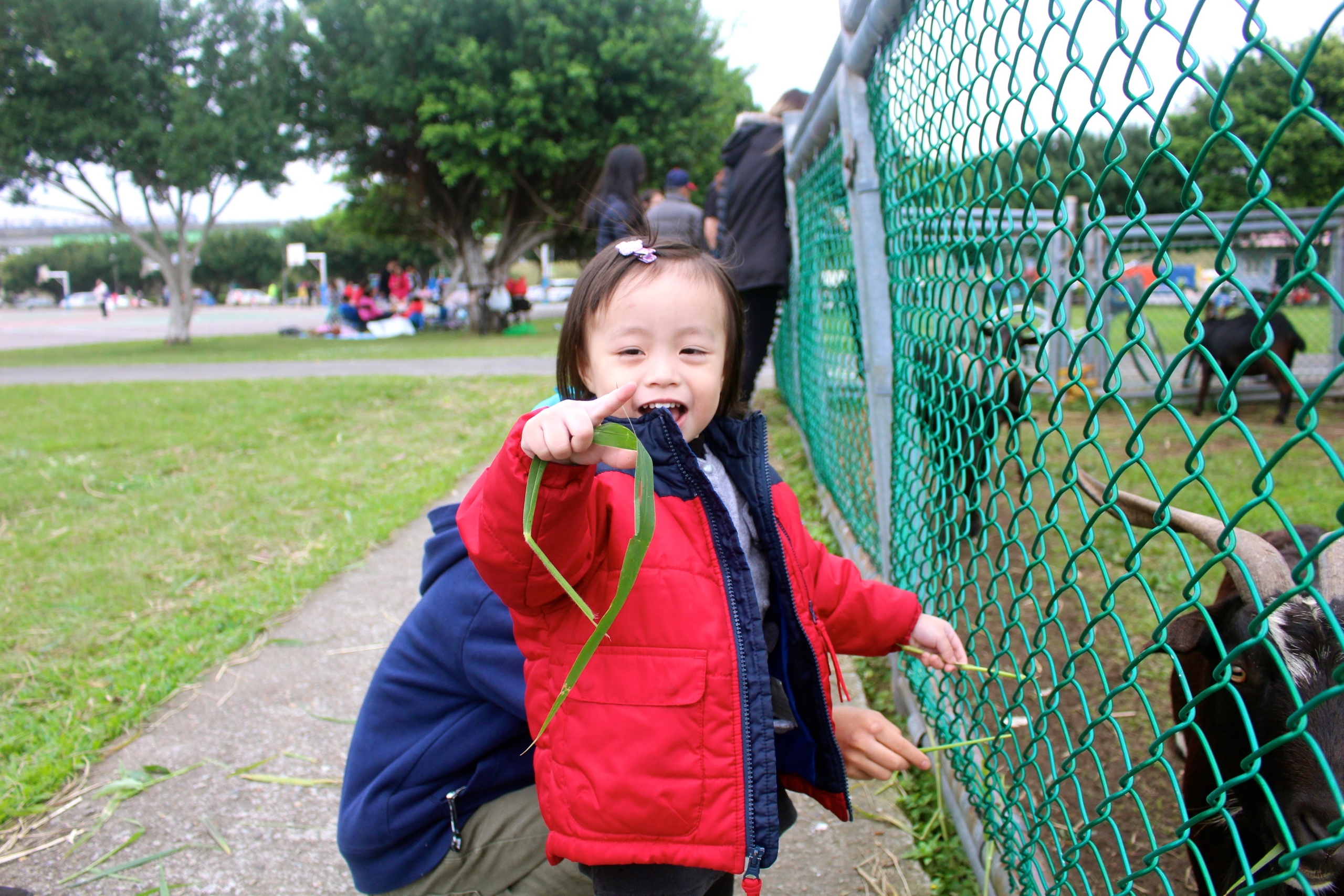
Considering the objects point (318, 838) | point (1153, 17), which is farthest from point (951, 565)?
point (318, 838)

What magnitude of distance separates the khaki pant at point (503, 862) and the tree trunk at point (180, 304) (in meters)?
19.5

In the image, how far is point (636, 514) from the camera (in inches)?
52.6

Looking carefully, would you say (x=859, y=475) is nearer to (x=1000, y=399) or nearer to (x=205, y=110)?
(x=1000, y=399)

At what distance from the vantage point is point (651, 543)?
1609 millimetres

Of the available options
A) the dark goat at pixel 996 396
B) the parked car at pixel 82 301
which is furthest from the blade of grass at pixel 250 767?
the parked car at pixel 82 301

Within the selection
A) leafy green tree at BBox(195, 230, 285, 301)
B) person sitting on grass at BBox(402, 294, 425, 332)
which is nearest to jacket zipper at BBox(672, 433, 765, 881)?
person sitting on grass at BBox(402, 294, 425, 332)

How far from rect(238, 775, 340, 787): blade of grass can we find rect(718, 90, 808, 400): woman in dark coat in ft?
11.3

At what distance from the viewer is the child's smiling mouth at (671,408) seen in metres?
1.63

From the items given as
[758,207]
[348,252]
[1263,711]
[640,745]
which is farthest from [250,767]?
[348,252]

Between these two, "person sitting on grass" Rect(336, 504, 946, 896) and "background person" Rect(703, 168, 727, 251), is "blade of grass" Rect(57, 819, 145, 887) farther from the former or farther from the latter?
"background person" Rect(703, 168, 727, 251)

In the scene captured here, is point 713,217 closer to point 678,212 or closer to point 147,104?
point 678,212

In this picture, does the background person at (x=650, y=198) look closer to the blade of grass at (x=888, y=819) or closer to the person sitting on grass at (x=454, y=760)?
the blade of grass at (x=888, y=819)

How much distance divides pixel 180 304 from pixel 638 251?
20045 mm

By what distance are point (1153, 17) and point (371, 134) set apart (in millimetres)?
23922
